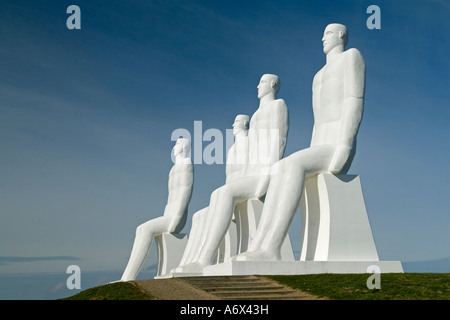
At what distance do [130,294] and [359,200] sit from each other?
6017 mm

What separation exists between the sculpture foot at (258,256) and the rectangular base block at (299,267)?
6.9 inches

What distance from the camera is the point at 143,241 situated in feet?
69.9

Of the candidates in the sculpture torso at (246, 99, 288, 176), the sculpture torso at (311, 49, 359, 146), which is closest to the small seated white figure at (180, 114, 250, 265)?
the sculpture torso at (246, 99, 288, 176)

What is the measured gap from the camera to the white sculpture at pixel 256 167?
1631 centimetres

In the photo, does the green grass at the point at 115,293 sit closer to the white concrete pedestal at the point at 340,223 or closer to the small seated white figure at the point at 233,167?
the white concrete pedestal at the point at 340,223

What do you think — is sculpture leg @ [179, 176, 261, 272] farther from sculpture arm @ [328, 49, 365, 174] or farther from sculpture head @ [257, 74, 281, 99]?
sculpture arm @ [328, 49, 365, 174]

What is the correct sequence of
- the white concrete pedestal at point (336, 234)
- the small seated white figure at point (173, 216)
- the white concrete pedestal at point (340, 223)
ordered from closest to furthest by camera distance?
the white concrete pedestal at point (336, 234) → the white concrete pedestal at point (340, 223) → the small seated white figure at point (173, 216)

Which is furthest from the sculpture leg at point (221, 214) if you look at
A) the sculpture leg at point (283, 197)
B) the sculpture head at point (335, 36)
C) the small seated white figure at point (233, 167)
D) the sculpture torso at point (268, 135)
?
the sculpture head at point (335, 36)

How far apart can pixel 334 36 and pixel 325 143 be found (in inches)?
108

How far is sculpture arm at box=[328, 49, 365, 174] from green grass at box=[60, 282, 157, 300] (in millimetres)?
5426

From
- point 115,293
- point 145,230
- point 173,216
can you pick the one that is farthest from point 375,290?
point 145,230
